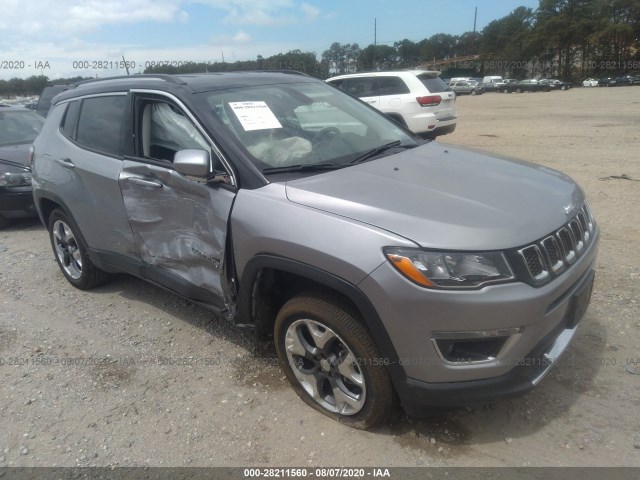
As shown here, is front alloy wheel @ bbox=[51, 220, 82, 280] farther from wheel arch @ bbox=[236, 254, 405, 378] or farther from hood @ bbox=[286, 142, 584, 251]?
hood @ bbox=[286, 142, 584, 251]

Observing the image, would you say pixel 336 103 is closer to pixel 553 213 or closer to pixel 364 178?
pixel 364 178

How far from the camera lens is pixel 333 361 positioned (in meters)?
2.66

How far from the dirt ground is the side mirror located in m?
1.35

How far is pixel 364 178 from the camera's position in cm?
278

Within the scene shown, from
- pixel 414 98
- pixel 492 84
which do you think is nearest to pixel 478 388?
pixel 414 98

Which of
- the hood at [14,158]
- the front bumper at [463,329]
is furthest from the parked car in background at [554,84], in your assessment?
the front bumper at [463,329]

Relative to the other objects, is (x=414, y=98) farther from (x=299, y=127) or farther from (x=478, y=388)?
(x=478, y=388)

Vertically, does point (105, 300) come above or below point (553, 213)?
below

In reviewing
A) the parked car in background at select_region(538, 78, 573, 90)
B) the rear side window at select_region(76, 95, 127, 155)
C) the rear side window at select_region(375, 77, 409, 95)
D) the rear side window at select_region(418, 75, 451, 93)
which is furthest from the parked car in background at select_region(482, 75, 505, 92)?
the rear side window at select_region(76, 95, 127, 155)

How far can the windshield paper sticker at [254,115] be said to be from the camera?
3.11 m

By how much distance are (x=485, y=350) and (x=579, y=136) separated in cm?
1230

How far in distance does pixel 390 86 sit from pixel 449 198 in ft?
31.8

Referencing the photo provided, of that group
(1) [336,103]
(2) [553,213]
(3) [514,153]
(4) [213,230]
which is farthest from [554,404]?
(3) [514,153]

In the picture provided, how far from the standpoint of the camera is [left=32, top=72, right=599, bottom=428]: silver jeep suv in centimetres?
221
